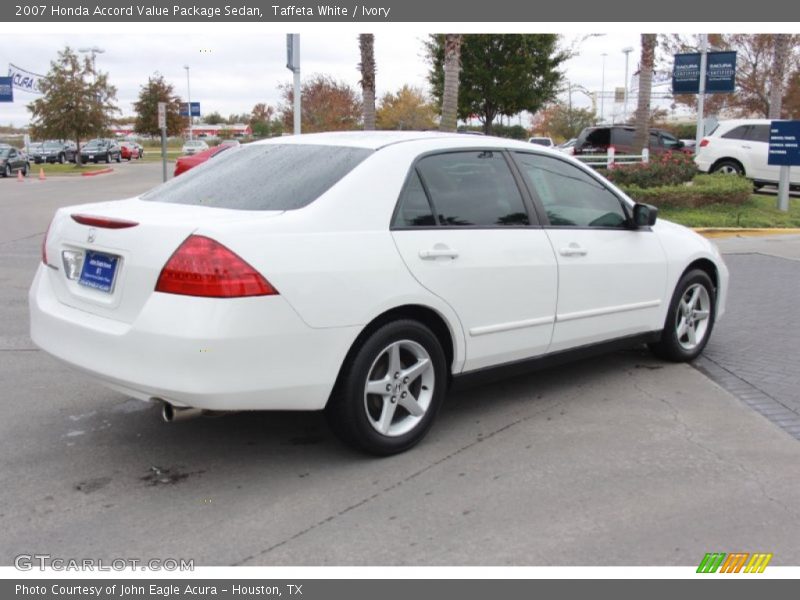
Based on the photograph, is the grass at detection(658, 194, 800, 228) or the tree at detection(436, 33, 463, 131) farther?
the tree at detection(436, 33, 463, 131)

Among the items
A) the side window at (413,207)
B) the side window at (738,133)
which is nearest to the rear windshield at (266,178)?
the side window at (413,207)

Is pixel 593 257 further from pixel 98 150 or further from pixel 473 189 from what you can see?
pixel 98 150

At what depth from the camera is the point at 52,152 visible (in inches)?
1966

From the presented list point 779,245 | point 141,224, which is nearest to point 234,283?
point 141,224

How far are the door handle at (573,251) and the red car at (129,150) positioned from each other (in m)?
56.9

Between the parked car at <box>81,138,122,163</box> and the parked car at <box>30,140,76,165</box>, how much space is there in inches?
39.4

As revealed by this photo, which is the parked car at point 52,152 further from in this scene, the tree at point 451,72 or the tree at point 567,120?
the tree at point 451,72

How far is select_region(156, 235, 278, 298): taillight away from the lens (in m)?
3.64

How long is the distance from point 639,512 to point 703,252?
9.95 feet

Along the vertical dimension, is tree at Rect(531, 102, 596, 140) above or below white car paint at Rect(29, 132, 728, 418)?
above

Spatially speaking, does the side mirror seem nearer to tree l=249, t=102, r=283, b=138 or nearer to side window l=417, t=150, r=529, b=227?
side window l=417, t=150, r=529, b=227

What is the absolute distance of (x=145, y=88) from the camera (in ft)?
199

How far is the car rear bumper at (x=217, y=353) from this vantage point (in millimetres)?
3631

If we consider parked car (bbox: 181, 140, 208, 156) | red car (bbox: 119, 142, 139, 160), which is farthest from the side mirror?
red car (bbox: 119, 142, 139, 160)
